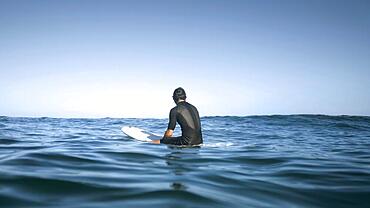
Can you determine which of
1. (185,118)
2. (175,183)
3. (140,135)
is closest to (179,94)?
(185,118)

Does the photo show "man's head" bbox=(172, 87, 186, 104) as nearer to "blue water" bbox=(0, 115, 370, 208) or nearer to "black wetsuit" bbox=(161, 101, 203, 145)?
"black wetsuit" bbox=(161, 101, 203, 145)

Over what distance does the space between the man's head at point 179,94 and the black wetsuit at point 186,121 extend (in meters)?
0.16

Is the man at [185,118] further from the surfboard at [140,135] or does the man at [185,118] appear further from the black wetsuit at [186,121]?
the surfboard at [140,135]

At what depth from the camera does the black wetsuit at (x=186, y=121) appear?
8.89 meters

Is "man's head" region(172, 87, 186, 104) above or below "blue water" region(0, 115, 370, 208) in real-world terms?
above

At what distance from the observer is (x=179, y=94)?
9023 mm

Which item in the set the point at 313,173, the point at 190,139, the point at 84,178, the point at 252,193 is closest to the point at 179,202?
the point at 252,193

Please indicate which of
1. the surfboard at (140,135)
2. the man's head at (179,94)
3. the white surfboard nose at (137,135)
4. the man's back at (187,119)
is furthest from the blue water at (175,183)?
the surfboard at (140,135)

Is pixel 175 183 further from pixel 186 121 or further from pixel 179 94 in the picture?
pixel 179 94

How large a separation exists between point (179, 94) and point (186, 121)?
0.85 meters

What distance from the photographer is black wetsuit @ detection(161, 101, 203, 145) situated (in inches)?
350

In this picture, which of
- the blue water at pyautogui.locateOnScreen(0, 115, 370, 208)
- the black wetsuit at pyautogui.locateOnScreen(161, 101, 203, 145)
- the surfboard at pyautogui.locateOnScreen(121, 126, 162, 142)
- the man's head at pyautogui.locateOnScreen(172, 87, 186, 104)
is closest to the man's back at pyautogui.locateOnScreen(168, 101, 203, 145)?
the black wetsuit at pyautogui.locateOnScreen(161, 101, 203, 145)

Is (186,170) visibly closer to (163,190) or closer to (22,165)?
(163,190)

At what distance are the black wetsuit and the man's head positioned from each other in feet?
0.51
